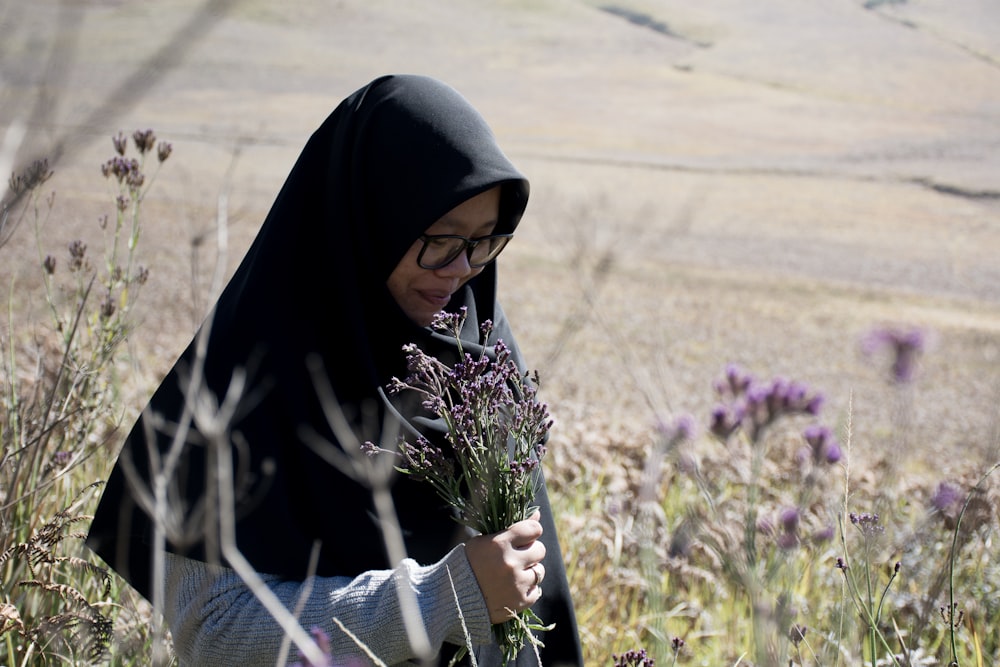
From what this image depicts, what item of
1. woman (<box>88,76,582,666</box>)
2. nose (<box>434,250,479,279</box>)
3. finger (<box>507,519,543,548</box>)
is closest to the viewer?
finger (<box>507,519,543,548</box>)

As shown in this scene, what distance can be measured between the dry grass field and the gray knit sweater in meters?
0.33

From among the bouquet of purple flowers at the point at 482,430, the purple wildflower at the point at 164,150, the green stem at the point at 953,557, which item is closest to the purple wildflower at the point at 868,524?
the green stem at the point at 953,557

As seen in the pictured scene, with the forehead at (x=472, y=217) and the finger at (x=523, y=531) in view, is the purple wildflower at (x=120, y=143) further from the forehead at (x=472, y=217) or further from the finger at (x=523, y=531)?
the finger at (x=523, y=531)

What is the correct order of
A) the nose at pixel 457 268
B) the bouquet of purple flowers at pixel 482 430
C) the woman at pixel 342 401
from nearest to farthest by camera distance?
the bouquet of purple flowers at pixel 482 430, the woman at pixel 342 401, the nose at pixel 457 268

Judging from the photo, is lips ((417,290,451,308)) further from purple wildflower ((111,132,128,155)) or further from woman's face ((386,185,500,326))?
purple wildflower ((111,132,128,155))

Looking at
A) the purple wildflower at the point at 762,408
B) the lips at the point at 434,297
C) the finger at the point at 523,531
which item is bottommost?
the finger at the point at 523,531

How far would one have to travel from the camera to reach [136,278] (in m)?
2.02

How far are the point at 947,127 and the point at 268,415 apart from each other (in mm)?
26591

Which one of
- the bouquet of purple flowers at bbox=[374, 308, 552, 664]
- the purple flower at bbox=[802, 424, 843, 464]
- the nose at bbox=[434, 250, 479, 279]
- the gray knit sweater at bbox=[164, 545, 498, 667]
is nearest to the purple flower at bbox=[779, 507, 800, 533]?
the purple flower at bbox=[802, 424, 843, 464]

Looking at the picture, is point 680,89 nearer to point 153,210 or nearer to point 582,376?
point 153,210

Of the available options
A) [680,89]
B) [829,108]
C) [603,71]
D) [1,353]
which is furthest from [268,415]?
[603,71]

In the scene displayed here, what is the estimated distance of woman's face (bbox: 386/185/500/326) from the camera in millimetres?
1535

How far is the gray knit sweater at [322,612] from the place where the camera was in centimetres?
123

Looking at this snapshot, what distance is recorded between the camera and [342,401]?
146cm
